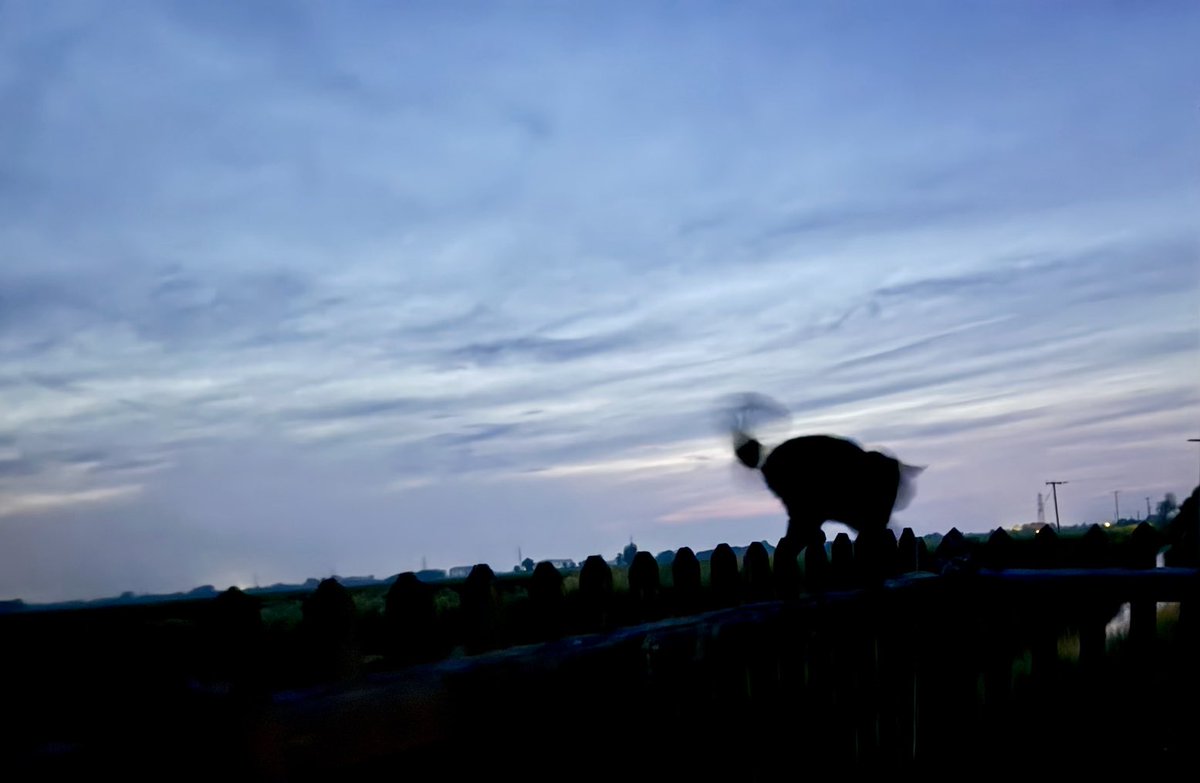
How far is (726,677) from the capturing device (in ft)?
10.5

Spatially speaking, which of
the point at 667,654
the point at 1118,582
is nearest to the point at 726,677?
the point at 667,654

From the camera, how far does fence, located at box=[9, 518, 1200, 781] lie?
63.4 inches

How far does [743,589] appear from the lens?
12.1 feet

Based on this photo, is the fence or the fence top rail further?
the fence top rail

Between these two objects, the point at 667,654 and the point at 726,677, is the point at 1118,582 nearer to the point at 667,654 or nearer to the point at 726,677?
the point at 726,677

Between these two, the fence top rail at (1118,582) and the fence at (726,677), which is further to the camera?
the fence top rail at (1118,582)

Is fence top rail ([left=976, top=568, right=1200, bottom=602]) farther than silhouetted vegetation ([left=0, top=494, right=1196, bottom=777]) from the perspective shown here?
Yes

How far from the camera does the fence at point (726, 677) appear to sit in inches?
63.4

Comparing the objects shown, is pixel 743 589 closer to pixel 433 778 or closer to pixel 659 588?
pixel 659 588

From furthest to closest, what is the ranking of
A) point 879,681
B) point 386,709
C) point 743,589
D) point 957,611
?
point 957,611
point 879,681
point 743,589
point 386,709

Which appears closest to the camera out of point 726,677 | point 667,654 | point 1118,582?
point 667,654

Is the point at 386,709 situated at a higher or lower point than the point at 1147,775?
higher

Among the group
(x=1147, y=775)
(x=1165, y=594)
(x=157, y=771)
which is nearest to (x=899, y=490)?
(x=1147, y=775)

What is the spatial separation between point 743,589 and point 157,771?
2.70m
